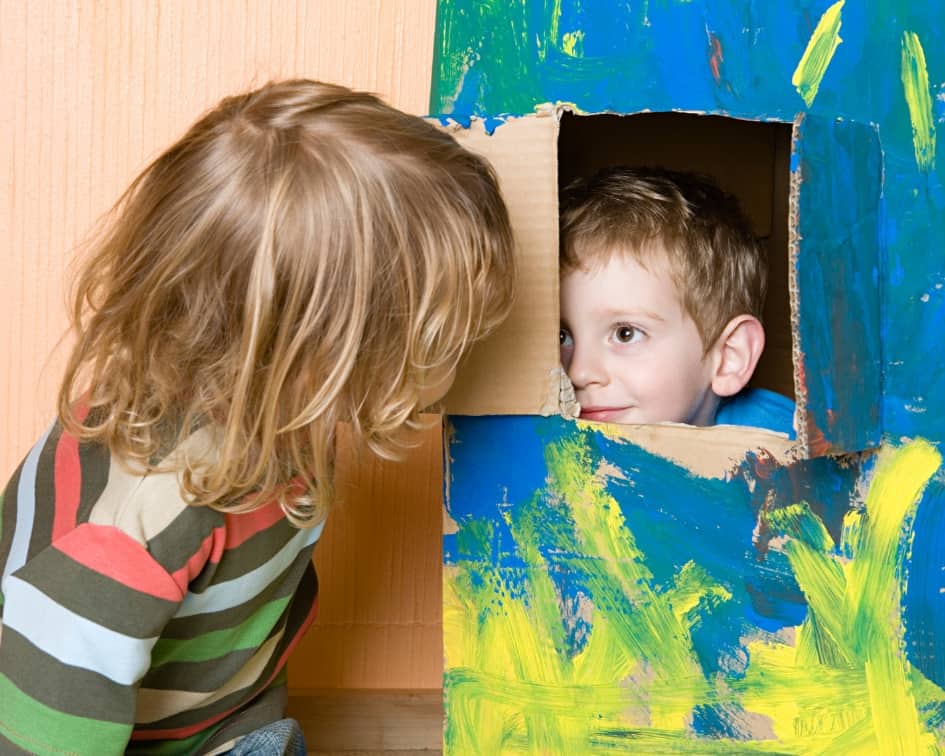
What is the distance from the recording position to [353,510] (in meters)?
1.16

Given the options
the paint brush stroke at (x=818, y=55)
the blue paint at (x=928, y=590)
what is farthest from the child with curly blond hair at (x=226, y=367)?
the blue paint at (x=928, y=590)

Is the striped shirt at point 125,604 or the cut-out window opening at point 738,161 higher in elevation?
the cut-out window opening at point 738,161

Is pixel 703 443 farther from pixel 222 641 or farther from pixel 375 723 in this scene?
pixel 375 723

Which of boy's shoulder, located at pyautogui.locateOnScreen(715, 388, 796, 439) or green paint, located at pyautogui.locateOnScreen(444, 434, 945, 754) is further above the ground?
boy's shoulder, located at pyautogui.locateOnScreen(715, 388, 796, 439)

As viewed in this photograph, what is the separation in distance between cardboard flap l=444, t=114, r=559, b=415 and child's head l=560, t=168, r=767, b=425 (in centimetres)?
8

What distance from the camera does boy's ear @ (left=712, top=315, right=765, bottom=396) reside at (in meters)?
0.93

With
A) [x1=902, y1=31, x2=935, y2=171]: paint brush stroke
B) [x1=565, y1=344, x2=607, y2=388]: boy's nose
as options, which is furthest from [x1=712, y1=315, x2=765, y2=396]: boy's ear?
[x1=902, y1=31, x2=935, y2=171]: paint brush stroke

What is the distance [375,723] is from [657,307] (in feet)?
1.85

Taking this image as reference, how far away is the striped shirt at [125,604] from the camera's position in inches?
26.7

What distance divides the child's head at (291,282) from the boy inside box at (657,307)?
0.14 meters

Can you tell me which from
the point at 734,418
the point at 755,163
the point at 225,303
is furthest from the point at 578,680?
the point at 755,163

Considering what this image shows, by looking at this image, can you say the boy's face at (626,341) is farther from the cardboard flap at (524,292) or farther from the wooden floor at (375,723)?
the wooden floor at (375,723)

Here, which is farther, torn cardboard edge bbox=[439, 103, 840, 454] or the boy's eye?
the boy's eye

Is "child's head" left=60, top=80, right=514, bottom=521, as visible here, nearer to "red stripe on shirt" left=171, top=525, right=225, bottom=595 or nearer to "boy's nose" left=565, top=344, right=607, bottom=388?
"red stripe on shirt" left=171, top=525, right=225, bottom=595
